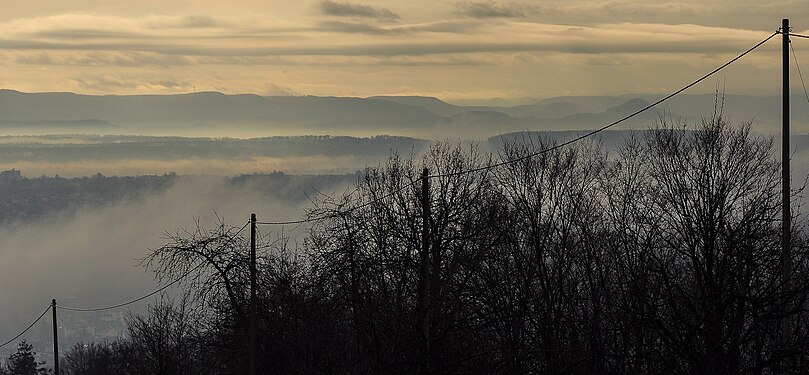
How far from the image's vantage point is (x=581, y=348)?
36.5 metres

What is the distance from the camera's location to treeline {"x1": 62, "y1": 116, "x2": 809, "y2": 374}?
27656 millimetres

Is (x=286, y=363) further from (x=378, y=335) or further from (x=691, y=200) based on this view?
(x=691, y=200)

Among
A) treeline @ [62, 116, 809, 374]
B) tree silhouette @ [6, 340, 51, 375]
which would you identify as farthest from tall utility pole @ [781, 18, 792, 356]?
tree silhouette @ [6, 340, 51, 375]

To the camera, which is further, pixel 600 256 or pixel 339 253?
pixel 600 256

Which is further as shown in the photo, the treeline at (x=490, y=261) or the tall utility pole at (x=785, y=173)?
the treeline at (x=490, y=261)

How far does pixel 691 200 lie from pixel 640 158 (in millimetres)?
9477

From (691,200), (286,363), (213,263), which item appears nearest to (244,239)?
(213,263)

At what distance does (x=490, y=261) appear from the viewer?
3712cm

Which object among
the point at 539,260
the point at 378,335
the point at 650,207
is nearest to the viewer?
the point at 378,335

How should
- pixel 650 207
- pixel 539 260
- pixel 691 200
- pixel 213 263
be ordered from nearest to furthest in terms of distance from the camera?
pixel 691 200 < pixel 650 207 < pixel 213 263 < pixel 539 260

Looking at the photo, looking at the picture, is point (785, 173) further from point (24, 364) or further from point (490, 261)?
point (24, 364)

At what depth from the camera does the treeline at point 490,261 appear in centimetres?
2766

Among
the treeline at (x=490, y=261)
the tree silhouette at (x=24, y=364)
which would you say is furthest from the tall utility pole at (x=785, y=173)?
the tree silhouette at (x=24, y=364)

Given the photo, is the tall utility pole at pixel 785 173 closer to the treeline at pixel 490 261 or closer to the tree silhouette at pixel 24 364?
the treeline at pixel 490 261
